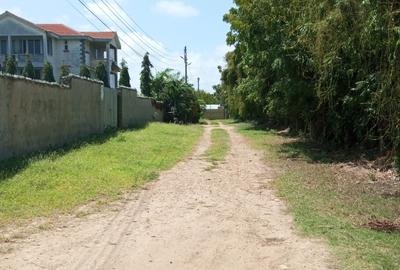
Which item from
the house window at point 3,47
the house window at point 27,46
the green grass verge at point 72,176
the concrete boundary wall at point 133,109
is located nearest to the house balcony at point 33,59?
the house window at point 27,46

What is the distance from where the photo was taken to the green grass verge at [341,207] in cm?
678

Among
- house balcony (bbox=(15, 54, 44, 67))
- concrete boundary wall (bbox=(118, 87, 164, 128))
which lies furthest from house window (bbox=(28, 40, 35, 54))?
concrete boundary wall (bbox=(118, 87, 164, 128))

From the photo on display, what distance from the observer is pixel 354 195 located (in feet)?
37.0

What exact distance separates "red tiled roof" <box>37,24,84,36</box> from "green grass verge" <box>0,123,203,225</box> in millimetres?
37156

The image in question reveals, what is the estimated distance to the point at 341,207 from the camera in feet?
32.7

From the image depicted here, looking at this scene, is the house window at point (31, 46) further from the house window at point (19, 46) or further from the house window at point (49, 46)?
the house window at point (49, 46)

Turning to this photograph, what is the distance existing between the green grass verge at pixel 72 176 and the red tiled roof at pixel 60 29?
122 ft

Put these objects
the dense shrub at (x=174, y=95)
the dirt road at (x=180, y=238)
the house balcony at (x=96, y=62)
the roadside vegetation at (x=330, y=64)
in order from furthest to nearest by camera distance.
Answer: the house balcony at (x=96, y=62)
the dense shrub at (x=174, y=95)
the roadside vegetation at (x=330, y=64)
the dirt road at (x=180, y=238)

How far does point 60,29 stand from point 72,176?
148 ft

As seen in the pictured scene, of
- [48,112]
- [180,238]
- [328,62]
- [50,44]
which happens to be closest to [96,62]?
[50,44]

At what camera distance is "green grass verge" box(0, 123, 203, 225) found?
9.35m

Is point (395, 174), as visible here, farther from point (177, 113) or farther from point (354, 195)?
point (177, 113)

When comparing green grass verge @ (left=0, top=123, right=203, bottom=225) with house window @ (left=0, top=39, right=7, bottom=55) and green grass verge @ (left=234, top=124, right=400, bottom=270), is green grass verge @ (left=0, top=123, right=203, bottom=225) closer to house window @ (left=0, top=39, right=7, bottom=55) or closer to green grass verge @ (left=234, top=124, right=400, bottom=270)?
green grass verge @ (left=234, top=124, right=400, bottom=270)

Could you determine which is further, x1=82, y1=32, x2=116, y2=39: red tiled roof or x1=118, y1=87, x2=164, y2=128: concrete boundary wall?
x1=82, y1=32, x2=116, y2=39: red tiled roof
